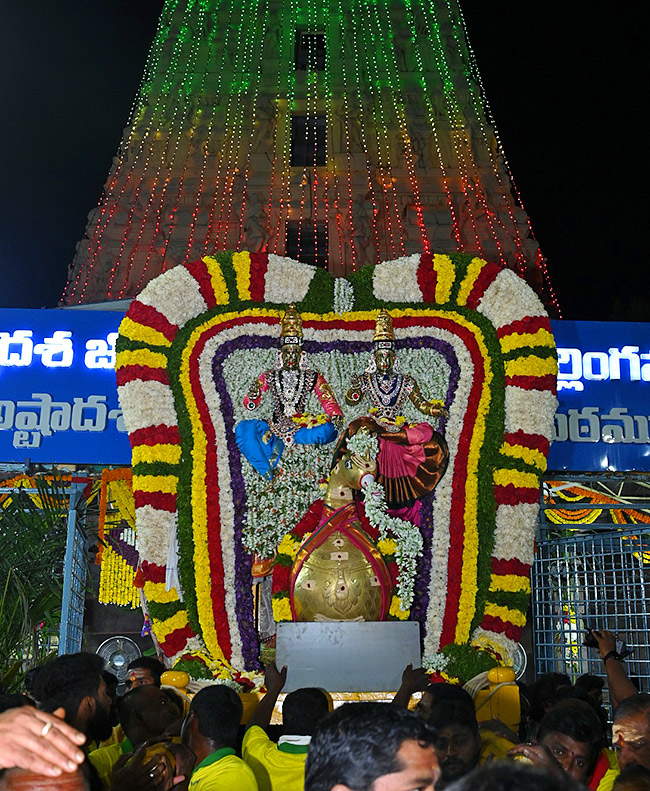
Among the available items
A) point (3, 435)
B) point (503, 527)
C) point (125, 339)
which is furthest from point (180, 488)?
point (503, 527)

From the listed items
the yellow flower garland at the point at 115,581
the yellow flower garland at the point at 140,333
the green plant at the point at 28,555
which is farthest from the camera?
the yellow flower garland at the point at 115,581

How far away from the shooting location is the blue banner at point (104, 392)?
8.99m

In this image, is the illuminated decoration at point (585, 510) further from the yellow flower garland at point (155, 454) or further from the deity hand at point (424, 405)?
the yellow flower garland at point (155, 454)

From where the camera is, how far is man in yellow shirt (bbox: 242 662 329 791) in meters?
3.23

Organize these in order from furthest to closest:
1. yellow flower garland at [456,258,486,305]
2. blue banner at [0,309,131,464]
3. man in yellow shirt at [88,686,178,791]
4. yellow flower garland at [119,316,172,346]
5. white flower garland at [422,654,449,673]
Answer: blue banner at [0,309,131,464]
yellow flower garland at [456,258,486,305]
yellow flower garland at [119,316,172,346]
white flower garland at [422,654,449,673]
man in yellow shirt at [88,686,178,791]

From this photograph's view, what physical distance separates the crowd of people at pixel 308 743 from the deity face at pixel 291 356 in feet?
12.2

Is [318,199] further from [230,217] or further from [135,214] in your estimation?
[135,214]

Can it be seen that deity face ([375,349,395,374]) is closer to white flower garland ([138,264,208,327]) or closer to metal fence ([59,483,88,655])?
white flower garland ([138,264,208,327])

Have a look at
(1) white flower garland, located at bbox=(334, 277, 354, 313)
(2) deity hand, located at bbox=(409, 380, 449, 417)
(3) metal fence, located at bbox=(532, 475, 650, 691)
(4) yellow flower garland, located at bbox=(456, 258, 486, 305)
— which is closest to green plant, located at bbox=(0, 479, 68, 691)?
(1) white flower garland, located at bbox=(334, 277, 354, 313)

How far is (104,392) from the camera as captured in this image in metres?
9.20

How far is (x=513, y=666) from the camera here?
25.5ft

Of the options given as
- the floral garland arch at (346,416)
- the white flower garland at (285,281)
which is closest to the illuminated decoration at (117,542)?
the floral garland arch at (346,416)

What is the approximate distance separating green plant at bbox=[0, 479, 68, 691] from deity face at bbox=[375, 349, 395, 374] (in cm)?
347

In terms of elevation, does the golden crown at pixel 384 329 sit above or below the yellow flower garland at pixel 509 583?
above
